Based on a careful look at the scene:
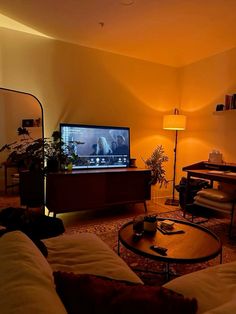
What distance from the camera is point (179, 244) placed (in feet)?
→ 6.08

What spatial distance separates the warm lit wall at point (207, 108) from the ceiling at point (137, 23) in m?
0.28

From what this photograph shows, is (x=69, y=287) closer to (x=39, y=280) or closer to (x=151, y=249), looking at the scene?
(x=39, y=280)

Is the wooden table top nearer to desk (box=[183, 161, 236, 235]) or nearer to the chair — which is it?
the chair

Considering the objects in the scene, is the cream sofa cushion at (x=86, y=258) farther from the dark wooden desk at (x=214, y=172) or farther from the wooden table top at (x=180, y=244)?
the dark wooden desk at (x=214, y=172)

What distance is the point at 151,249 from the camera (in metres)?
1.74

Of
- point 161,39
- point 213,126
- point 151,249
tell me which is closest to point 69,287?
point 151,249

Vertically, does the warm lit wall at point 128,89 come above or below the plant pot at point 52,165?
above

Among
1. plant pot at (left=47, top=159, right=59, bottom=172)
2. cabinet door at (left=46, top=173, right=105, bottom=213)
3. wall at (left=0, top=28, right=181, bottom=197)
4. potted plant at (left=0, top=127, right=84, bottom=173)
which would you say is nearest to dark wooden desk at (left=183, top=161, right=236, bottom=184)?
wall at (left=0, top=28, right=181, bottom=197)

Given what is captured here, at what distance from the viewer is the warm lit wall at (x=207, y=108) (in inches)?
148

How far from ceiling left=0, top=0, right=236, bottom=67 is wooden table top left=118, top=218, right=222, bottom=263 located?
225 cm

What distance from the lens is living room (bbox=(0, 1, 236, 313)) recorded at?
11.1 feet

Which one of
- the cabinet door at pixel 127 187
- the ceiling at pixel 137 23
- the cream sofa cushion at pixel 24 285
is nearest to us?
the cream sofa cushion at pixel 24 285

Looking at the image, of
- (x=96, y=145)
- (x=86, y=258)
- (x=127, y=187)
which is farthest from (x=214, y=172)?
(x=86, y=258)

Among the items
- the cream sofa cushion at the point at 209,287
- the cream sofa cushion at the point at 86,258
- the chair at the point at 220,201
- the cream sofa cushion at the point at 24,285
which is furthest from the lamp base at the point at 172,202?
the cream sofa cushion at the point at 24,285
